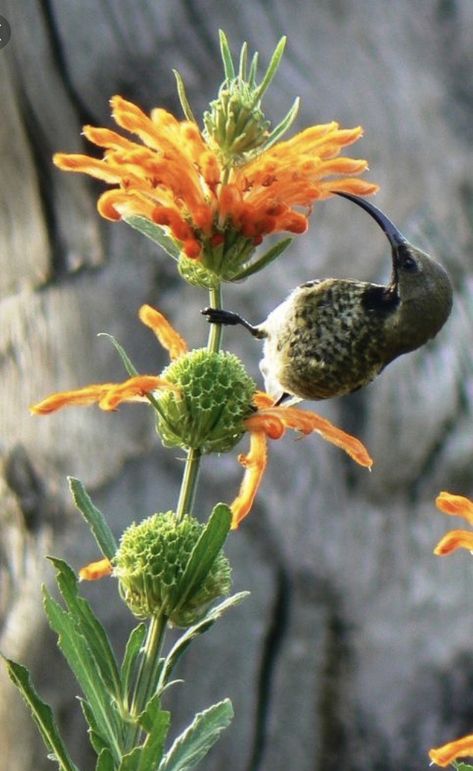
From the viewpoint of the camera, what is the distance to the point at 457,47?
2.94 meters

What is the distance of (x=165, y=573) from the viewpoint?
119cm

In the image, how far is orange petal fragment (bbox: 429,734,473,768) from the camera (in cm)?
105

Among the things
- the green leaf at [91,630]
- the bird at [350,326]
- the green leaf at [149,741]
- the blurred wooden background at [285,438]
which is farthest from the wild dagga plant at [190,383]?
the blurred wooden background at [285,438]

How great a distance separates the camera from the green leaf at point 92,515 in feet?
3.87

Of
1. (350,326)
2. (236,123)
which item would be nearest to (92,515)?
(236,123)

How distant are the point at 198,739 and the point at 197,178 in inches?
21.6

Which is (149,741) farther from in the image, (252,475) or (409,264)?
(409,264)

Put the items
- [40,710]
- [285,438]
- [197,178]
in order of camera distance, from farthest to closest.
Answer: [285,438] < [197,178] < [40,710]

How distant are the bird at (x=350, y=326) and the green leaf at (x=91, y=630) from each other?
638 millimetres

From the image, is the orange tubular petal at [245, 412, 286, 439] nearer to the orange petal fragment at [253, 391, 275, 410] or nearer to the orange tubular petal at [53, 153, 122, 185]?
the orange petal fragment at [253, 391, 275, 410]

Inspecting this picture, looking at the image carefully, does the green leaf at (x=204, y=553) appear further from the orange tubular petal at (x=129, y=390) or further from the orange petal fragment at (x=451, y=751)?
the orange petal fragment at (x=451, y=751)

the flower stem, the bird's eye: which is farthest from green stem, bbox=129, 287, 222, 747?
the bird's eye

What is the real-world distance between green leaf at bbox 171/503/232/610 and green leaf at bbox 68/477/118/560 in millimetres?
93

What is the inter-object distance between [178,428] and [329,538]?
157 centimetres
